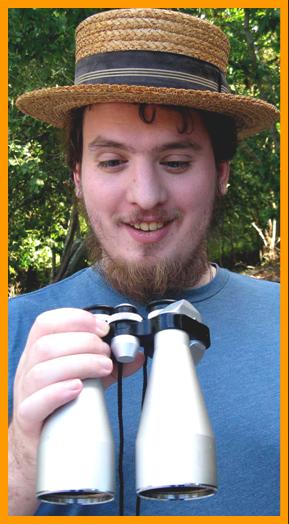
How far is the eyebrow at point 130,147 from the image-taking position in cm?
156

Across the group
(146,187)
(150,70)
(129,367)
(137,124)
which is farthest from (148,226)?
(129,367)

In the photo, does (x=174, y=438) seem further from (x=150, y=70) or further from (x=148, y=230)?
(x=150, y=70)

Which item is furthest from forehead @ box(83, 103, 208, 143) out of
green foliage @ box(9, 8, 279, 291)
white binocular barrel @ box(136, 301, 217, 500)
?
green foliage @ box(9, 8, 279, 291)

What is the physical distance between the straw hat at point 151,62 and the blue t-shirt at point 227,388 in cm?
52

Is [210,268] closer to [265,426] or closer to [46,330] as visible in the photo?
[265,426]

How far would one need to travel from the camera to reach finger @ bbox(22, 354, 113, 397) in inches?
38.9

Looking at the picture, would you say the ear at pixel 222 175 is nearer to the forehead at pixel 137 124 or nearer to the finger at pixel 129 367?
the forehead at pixel 137 124

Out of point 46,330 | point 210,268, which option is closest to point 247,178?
point 210,268

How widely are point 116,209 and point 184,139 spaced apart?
10.1 inches

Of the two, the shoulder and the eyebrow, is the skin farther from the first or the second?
the shoulder

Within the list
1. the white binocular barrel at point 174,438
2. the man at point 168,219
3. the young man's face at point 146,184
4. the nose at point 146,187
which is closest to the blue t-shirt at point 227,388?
the man at point 168,219

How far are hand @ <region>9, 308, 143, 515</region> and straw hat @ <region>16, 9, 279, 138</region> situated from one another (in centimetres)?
76

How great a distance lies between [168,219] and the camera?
1.59 metres

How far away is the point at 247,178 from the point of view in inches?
335
